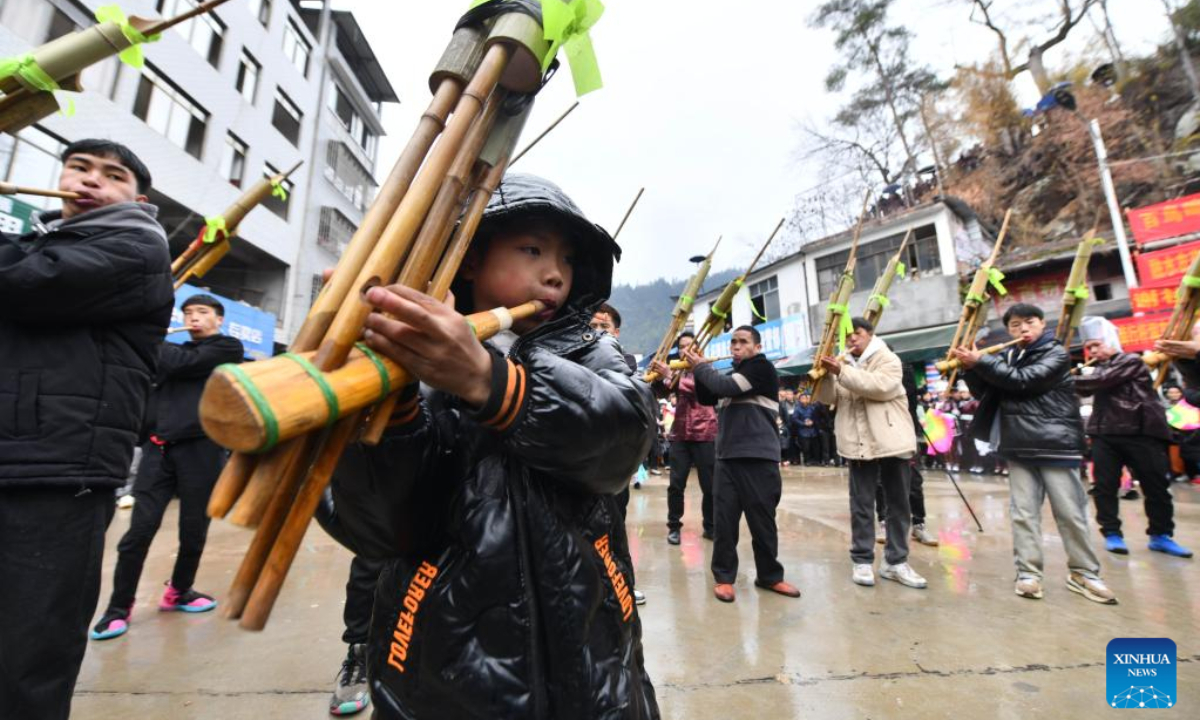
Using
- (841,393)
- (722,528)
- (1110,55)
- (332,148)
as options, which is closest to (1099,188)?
(1110,55)

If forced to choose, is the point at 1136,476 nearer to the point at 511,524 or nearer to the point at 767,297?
the point at 511,524

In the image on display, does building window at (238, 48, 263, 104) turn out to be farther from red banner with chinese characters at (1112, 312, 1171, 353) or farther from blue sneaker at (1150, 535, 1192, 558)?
red banner with chinese characters at (1112, 312, 1171, 353)

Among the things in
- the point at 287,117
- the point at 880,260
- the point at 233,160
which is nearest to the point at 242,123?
the point at 233,160

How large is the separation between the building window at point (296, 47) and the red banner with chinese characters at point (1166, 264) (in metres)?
25.2

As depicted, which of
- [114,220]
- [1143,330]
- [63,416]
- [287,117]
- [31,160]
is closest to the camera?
[63,416]

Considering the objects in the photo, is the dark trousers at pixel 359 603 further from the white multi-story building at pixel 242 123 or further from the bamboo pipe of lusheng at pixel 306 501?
the white multi-story building at pixel 242 123

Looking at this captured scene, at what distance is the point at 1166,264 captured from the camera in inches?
440

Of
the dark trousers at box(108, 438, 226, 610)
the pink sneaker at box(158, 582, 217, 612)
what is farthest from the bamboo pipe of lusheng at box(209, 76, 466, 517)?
the pink sneaker at box(158, 582, 217, 612)

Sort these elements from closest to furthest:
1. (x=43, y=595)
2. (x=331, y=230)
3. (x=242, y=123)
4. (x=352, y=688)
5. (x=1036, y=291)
Answer: (x=43, y=595) → (x=352, y=688) → (x=1036, y=291) → (x=242, y=123) → (x=331, y=230)

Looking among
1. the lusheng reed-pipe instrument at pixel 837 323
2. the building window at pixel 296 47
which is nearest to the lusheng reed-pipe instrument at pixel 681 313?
the lusheng reed-pipe instrument at pixel 837 323

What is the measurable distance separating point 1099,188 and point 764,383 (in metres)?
22.5

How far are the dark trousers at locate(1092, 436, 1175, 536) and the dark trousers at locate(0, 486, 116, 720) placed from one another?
722 cm

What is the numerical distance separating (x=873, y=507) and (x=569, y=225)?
13.1ft

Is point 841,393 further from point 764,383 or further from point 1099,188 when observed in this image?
point 1099,188
